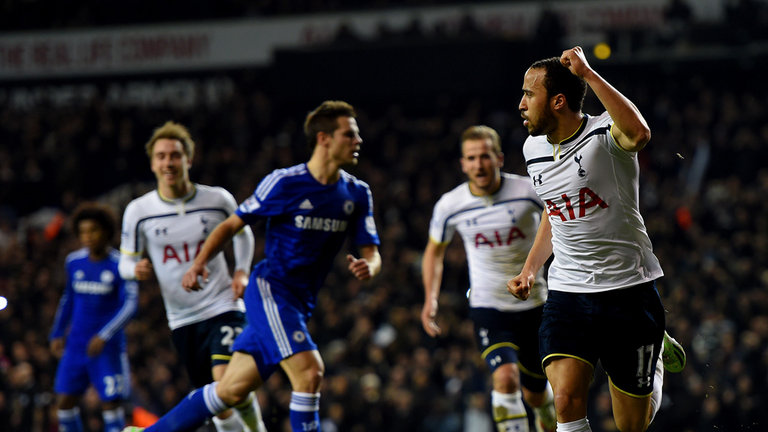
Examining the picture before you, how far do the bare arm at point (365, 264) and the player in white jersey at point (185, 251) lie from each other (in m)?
1.16

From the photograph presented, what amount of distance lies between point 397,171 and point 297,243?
13729mm

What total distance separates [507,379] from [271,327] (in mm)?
1971

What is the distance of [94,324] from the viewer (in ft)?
31.7

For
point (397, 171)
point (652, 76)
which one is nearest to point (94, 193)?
point (397, 171)

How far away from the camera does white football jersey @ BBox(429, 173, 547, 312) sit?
755cm

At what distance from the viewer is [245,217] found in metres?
6.60

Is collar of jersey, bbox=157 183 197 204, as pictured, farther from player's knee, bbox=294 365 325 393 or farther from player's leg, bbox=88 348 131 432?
player's leg, bbox=88 348 131 432

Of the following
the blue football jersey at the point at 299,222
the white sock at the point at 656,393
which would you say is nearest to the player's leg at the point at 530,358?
the white sock at the point at 656,393

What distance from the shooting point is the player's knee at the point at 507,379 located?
23.6 ft

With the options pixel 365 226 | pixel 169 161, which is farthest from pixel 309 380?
pixel 169 161

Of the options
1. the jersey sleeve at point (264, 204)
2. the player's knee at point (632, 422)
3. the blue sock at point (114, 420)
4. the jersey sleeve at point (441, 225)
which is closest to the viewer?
the player's knee at point (632, 422)

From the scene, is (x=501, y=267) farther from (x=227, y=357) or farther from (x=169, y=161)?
(x=169, y=161)

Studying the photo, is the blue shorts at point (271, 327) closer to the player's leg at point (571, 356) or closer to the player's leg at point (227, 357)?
the player's leg at point (227, 357)

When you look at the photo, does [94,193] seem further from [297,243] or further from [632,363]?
[632,363]
